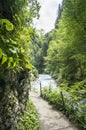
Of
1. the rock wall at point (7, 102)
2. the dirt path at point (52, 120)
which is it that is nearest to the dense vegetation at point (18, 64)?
the rock wall at point (7, 102)

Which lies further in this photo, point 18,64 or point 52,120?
point 52,120

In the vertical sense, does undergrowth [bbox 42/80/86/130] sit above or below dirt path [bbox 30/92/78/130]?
above

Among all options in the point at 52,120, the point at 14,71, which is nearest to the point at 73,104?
the point at 52,120

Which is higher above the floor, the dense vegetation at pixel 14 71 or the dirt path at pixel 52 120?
the dense vegetation at pixel 14 71

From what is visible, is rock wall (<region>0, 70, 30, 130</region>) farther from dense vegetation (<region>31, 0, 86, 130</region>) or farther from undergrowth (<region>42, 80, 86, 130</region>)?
undergrowth (<region>42, 80, 86, 130</region>)

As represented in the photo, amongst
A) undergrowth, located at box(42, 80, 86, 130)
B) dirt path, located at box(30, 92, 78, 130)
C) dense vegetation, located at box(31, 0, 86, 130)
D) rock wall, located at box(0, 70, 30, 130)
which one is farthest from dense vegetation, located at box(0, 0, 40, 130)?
dirt path, located at box(30, 92, 78, 130)

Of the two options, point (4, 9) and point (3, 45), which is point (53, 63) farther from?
point (3, 45)

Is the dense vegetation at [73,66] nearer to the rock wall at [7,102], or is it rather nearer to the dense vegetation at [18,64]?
the dense vegetation at [18,64]

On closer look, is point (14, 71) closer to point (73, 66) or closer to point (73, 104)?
point (73, 104)

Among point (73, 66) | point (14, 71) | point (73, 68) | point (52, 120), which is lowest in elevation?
point (52, 120)

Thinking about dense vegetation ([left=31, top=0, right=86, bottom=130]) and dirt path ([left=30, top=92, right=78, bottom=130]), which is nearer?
dirt path ([left=30, top=92, right=78, bottom=130])

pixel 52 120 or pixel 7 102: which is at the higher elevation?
pixel 7 102

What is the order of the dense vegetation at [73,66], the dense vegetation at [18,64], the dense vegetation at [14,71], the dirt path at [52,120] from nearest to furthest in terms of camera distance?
the dense vegetation at [18,64]
the dense vegetation at [14,71]
the dirt path at [52,120]
the dense vegetation at [73,66]

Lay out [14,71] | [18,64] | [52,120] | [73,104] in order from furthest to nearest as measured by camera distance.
A: [73,104], [52,120], [14,71], [18,64]
